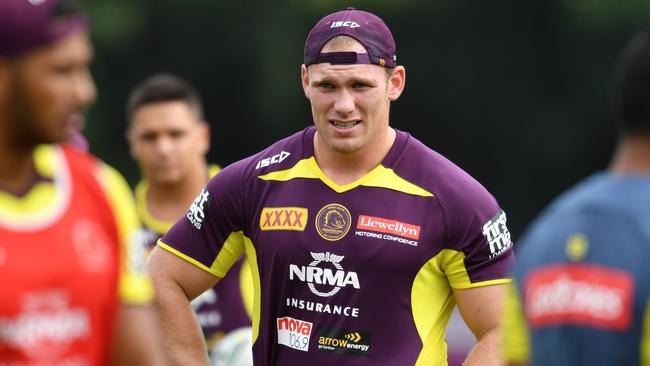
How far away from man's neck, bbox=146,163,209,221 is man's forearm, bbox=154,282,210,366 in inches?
111

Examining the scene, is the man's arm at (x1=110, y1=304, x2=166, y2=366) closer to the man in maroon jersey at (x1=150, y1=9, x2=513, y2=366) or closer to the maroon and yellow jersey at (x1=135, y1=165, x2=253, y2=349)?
the man in maroon jersey at (x1=150, y1=9, x2=513, y2=366)

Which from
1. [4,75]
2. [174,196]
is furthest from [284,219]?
[174,196]

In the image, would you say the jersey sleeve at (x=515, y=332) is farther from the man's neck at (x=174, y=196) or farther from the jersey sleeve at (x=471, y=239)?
the man's neck at (x=174, y=196)

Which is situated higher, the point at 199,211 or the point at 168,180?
the point at 199,211

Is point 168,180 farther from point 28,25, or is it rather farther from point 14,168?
point 28,25

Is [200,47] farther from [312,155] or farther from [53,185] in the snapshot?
[53,185]

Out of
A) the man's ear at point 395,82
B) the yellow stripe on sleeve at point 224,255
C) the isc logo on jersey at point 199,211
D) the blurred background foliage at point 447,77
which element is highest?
the man's ear at point 395,82

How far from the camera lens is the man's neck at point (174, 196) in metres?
10.1

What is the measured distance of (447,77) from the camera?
93.6 ft

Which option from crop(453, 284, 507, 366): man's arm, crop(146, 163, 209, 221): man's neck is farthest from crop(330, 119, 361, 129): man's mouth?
crop(146, 163, 209, 221): man's neck

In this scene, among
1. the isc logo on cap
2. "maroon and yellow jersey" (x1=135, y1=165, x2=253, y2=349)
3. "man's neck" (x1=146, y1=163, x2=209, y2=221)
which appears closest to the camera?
the isc logo on cap

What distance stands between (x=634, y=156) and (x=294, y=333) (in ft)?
8.40

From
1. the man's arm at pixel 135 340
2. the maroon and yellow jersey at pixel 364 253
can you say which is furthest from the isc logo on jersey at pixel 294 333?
the man's arm at pixel 135 340

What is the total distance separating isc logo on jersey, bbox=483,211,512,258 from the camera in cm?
689
